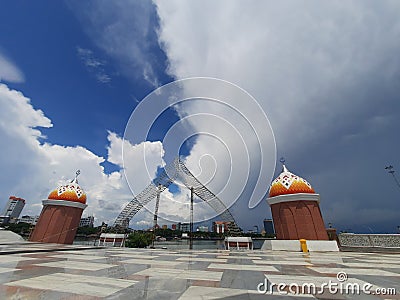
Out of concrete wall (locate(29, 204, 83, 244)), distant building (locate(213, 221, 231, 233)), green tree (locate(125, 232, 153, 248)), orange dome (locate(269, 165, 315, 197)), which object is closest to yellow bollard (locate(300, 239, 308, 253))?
orange dome (locate(269, 165, 315, 197))

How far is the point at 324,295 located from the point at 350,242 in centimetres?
2661

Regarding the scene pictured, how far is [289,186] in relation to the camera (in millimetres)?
24672

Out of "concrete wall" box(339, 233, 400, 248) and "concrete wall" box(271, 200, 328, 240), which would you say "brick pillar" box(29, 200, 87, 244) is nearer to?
"concrete wall" box(271, 200, 328, 240)

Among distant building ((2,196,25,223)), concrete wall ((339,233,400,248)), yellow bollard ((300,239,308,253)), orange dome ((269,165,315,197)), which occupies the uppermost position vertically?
distant building ((2,196,25,223))

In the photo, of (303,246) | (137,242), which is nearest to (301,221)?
(303,246)

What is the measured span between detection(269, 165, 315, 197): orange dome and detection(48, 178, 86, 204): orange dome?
29.6m

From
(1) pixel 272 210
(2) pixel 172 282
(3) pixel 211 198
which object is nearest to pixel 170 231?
(3) pixel 211 198

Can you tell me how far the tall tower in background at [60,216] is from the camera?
2884cm

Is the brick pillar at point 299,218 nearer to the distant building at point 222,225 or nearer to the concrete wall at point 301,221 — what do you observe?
the concrete wall at point 301,221

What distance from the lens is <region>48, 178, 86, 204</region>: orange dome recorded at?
3048cm

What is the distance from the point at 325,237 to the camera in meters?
22.3

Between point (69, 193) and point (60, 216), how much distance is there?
3.50m

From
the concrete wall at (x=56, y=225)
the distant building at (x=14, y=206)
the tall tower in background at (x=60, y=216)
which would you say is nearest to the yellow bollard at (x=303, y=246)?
the tall tower in background at (x=60, y=216)

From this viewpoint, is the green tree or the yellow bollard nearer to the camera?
the yellow bollard
